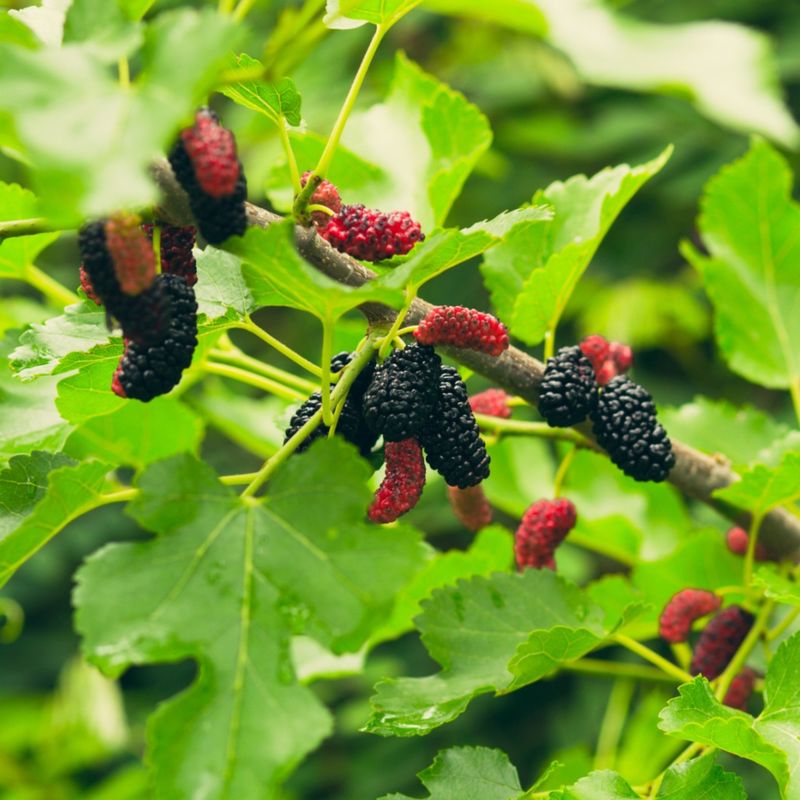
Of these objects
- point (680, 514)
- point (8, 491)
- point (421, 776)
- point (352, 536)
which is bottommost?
point (680, 514)

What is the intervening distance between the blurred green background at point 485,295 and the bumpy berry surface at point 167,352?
4.66 feet

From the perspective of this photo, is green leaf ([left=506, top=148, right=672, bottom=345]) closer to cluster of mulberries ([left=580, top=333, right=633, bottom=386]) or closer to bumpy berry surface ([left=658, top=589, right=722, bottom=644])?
cluster of mulberries ([left=580, top=333, right=633, bottom=386])

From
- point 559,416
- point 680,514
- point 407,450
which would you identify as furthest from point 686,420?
point 407,450

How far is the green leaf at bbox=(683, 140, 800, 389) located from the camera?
1.09m

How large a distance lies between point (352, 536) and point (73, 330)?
31cm

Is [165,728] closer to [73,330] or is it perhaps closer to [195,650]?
[195,650]

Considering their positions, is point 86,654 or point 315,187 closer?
point 86,654

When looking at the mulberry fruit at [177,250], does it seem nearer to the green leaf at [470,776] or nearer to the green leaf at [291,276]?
the green leaf at [291,276]

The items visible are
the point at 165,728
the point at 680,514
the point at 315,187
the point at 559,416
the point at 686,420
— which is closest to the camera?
the point at 165,728

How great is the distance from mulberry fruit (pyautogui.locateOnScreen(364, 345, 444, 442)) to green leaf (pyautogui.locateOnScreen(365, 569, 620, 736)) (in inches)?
8.3

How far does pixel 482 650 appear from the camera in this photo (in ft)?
2.73

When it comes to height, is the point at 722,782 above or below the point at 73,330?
below

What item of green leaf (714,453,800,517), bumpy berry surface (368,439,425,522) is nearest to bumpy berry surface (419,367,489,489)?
bumpy berry surface (368,439,425,522)

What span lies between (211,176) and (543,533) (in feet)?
1.52
